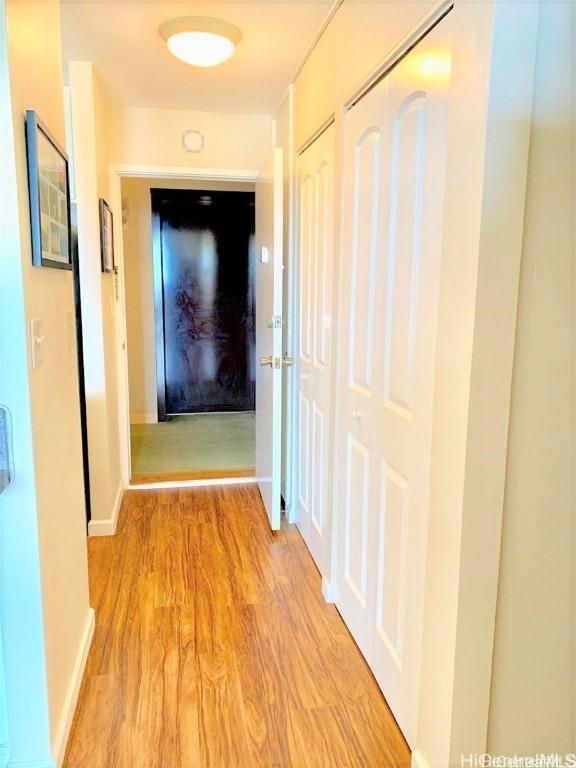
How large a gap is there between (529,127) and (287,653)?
5.93 feet

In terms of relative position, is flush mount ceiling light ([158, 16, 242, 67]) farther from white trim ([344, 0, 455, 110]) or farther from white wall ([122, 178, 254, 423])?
white wall ([122, 178, 254, 423])

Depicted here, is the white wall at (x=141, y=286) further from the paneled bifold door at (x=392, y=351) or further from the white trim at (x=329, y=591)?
the paneled bifold door at (x=392, y=351)

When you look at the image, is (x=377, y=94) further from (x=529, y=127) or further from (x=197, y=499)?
(x=197, y=499)

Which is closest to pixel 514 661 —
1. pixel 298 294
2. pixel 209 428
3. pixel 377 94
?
pixel 377 94

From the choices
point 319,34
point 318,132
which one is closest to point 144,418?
point 318,132

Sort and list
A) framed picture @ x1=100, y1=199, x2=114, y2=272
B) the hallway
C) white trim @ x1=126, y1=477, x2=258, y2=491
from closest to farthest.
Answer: framed picture @ x1=100, y1=199, x2=114, y2=272 < white trim @ x1=126, y1=477, x2=258, y2=491 < the hallway

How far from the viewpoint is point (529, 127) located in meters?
1.06

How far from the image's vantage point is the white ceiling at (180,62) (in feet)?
6.86

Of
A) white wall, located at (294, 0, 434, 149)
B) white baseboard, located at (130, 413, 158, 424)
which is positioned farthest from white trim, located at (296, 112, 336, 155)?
white baseboard, located at (130, 413, 158, 424)

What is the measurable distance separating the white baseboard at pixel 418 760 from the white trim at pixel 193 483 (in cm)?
229

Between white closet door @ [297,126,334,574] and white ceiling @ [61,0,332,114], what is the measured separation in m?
0.44

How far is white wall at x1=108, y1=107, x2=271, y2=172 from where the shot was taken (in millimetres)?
3283

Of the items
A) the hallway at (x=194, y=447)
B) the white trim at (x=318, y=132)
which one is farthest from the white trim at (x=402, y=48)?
the hallway at (x=194, y=447)

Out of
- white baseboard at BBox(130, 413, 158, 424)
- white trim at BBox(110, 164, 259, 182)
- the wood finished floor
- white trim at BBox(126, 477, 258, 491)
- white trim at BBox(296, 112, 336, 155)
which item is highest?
white trim at BBox(110, 164, 259, 182)
